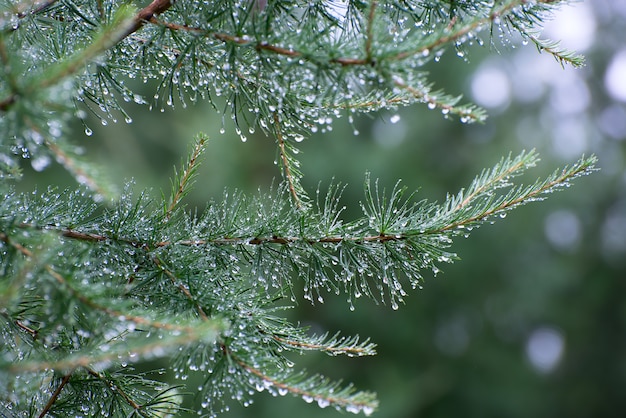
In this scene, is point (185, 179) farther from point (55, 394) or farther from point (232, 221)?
point (55, 394)

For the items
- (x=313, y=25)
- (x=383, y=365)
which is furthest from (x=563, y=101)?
(x=313, y=25)

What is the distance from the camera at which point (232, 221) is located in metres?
1.35

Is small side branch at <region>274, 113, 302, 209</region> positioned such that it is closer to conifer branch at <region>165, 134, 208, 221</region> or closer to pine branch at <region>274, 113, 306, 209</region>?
pine branch at <region>274, 113, 306, 209</region>

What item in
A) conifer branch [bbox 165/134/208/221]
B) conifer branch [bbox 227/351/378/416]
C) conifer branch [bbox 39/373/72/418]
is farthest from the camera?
conifer branch [bbox 165/134/208/221]

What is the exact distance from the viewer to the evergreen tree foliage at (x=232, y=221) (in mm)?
1077

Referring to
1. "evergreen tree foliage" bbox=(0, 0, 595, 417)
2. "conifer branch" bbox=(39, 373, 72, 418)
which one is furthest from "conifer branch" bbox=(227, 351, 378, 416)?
"conifer branch" bbox=(39, 373, 72, 418)

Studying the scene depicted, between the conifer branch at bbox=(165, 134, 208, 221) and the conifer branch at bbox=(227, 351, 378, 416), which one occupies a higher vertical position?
the conifer branch at bbox=(165, 134, 208, 221)

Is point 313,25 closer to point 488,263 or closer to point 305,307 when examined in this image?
point 305,307

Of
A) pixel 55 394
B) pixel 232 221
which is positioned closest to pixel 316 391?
pixel 232 221

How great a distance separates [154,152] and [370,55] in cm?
625

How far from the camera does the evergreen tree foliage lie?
3.53 feet

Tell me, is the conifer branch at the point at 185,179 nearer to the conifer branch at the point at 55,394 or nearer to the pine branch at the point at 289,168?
the pine branch at the point at 289,168

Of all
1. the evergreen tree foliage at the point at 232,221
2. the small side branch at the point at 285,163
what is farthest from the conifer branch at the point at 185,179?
the small side branch at the point at 285,163

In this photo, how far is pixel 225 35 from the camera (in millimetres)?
1181
